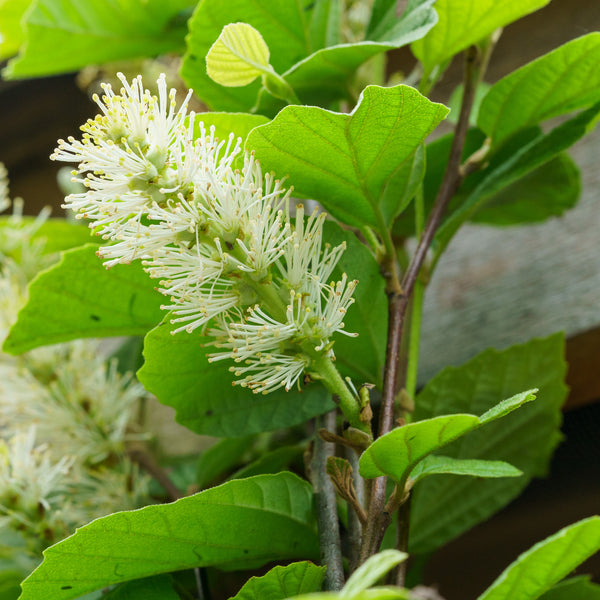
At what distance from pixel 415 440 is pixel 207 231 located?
0.16 metres

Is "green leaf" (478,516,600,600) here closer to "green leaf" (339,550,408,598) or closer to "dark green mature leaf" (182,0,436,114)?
"green leaf" (339,550,408,598)

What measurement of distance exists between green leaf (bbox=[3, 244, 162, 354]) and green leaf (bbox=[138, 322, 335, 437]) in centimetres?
7

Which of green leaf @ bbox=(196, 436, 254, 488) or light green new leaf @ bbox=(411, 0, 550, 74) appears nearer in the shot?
light green new leaf @ bbox=(411, 0, 550, 74)

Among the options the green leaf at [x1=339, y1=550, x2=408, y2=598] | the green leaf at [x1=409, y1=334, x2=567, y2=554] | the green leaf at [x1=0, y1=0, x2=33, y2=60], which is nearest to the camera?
the green leaf at [x1=339, y1=550, x2=408, y2=598]

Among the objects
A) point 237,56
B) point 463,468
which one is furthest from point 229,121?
point 463,468

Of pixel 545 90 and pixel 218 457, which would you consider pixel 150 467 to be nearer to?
pixel 218 457

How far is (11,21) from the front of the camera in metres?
0.84

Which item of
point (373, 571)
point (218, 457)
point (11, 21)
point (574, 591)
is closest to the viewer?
point (373, 571)

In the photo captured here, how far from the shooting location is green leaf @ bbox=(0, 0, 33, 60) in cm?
83

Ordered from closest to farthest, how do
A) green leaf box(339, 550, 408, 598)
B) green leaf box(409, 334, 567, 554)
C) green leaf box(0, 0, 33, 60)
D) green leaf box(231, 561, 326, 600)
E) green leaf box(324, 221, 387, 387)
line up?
green leaf box(339, 550, 408, 598)
green leaf box(231, 561, 326, 600)
green leaf box(324, 221, 387, 387)
green leaf box(409, 334, 567, 554)
green leaf box(0, 0, 33, 60)

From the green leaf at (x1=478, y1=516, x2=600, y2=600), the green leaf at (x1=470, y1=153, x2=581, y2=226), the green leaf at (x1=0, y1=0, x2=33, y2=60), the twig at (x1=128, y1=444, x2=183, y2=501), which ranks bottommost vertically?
the twig at (x1=128, y1=444, x2=183, y2=501)

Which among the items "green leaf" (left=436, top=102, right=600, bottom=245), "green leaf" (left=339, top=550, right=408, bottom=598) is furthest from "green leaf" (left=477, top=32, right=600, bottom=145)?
"green leaf" (left=339, top=550, right=408, bottom=598)

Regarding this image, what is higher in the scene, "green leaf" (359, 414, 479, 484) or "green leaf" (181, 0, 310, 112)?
"green leaf" (181, 0, 310, 112)

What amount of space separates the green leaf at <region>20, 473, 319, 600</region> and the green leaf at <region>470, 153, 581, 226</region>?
13.8 inches
